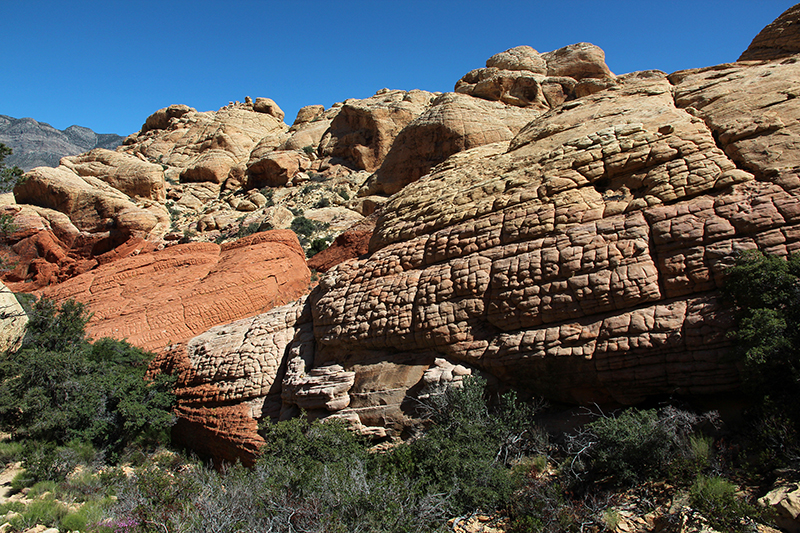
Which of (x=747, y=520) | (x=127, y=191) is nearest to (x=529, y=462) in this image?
(x=747, y=520)

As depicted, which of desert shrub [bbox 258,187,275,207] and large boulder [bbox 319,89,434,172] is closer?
desert shrub [bbox 258,187,275,207]

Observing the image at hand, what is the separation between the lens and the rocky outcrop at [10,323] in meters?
11.4

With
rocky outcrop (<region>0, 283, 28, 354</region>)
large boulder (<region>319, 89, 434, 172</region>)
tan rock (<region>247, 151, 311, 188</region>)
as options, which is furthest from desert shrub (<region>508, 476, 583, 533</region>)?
tan rock (<region>247, 151, 311, 188</region>)

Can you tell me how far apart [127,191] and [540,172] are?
2658cm

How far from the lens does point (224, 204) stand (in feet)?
107

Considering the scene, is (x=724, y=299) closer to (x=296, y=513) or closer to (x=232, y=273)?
(x=296, y=513)

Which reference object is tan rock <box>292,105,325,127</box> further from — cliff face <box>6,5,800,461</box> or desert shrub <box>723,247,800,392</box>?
desert shrub <box>723,247,800,392</box>

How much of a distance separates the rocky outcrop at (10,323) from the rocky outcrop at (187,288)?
1.49m

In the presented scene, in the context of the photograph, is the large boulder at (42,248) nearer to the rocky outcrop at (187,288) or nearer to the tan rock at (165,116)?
the rocky outcrop at (187,288)

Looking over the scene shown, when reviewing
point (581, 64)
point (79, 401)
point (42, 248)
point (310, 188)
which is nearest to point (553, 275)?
point (79, 401)

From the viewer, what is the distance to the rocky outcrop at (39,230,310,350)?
12.5 metres

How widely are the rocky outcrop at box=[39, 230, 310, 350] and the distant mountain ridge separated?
117m

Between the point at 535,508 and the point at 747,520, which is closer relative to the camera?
the point at 747,520

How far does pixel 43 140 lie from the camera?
424 ft
